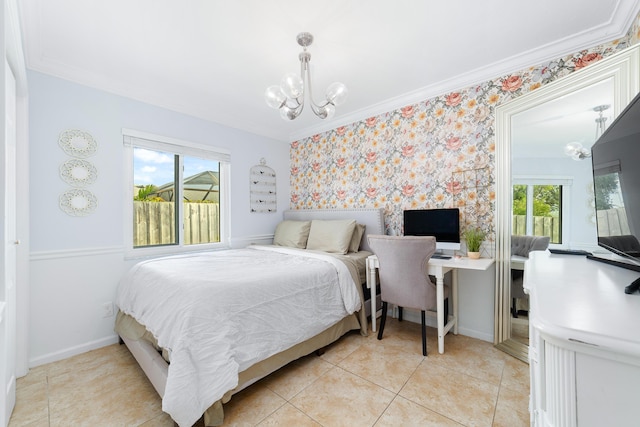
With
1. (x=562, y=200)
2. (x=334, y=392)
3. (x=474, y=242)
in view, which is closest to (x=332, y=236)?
(x=474, y=242)

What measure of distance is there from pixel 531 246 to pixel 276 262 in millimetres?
2152

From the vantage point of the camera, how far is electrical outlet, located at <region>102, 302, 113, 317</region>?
7.91ft

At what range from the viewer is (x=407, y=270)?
7.24 feet

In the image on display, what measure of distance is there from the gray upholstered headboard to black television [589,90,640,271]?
1.89 m

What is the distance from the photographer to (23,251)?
199 cm

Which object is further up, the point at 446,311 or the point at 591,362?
the point at 591,362

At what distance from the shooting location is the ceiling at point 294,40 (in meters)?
1.65

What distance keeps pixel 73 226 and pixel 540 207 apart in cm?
386

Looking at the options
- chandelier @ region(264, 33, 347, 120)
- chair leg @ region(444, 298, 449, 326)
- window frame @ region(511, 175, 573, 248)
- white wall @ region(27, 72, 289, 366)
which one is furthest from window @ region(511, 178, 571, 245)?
white wall @ region(27, 72, 289, 366)

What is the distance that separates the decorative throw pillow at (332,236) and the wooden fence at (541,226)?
1.51m

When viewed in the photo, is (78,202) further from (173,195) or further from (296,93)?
(296,93)

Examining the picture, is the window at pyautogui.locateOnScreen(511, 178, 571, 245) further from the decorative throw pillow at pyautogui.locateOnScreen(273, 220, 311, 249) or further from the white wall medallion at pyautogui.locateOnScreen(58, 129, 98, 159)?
the white wall medallion at pyautogui.locateOnScreen(58, 129, 98, 159)

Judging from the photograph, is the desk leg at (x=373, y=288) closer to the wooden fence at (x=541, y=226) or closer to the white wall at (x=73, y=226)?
the wooden fence at (x=541, y=226)

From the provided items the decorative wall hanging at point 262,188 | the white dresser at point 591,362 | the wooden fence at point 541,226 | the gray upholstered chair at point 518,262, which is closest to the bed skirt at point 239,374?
the gray upholstered chair at point 518,262
